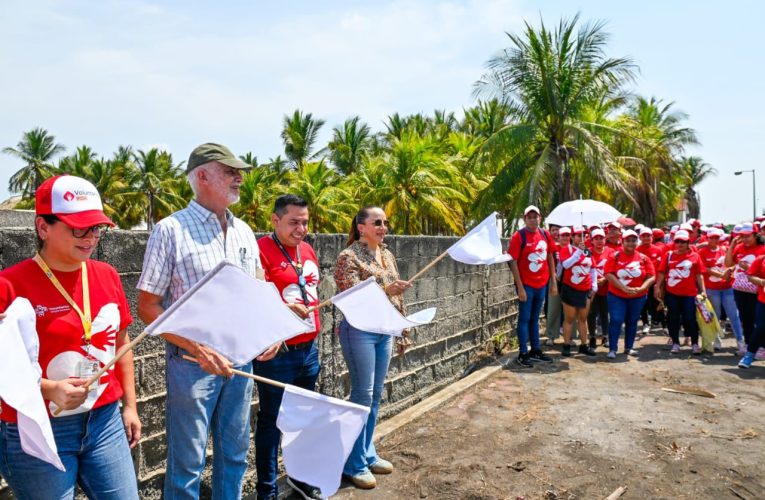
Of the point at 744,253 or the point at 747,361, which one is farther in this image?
the point at 744,253

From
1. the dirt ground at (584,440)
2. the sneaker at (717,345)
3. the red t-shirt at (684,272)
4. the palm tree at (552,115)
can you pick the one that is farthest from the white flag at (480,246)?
the palm tree at (552,115)

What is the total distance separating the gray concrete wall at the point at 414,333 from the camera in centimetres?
315

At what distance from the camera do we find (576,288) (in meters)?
8.39

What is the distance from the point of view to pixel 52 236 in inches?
82.9

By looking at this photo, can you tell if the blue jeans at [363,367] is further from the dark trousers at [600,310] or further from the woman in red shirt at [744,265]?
the woman in red shirt at [744,265]

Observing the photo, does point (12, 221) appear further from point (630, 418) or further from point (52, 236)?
point (630, 418)

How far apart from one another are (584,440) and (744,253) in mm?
5312

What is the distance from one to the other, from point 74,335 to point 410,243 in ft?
13.9

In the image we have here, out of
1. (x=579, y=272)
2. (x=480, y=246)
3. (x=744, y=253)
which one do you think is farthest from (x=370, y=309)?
(x=744, y=253)

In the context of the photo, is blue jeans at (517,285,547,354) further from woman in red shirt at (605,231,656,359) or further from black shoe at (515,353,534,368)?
woman in red shirt at (605,231,656,359)

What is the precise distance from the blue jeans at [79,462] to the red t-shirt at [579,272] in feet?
23.3

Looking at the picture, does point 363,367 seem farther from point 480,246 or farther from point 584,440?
point 584,440

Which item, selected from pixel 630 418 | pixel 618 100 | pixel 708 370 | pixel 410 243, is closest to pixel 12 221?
pixel 410 243

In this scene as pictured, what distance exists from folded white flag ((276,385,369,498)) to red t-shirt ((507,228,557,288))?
208 inches
